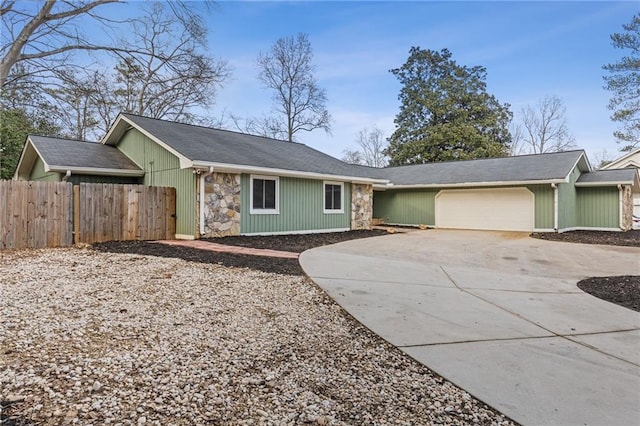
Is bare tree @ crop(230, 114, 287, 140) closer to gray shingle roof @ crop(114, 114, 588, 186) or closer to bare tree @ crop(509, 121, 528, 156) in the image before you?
gray shingle roof @ crop(114, 114, 588, 186)

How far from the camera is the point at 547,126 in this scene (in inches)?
1256

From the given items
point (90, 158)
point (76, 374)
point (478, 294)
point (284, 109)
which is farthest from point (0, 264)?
point (284, 109)

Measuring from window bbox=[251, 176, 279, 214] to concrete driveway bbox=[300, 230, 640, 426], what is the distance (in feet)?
12.2

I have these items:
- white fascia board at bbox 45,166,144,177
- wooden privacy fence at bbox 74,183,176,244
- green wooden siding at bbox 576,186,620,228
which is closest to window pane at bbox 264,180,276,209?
wooden privacy fence at bbox 74,183,176,244

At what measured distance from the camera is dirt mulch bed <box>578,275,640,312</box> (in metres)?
4.70

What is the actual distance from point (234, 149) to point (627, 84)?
934 inches

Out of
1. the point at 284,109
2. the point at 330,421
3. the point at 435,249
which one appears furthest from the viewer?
the point at 284,109

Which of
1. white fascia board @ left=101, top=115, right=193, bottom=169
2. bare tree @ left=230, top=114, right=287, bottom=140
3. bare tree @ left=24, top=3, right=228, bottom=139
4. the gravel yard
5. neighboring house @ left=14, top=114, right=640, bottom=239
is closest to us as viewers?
the gravel yard

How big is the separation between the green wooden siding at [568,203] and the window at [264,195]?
35.8 ft

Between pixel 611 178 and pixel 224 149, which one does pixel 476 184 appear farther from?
pixel 224 149

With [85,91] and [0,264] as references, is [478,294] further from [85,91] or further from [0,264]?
[85,91]

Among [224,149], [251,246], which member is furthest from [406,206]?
[251,246]

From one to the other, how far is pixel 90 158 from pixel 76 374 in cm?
1151

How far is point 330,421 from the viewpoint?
6.56ft
